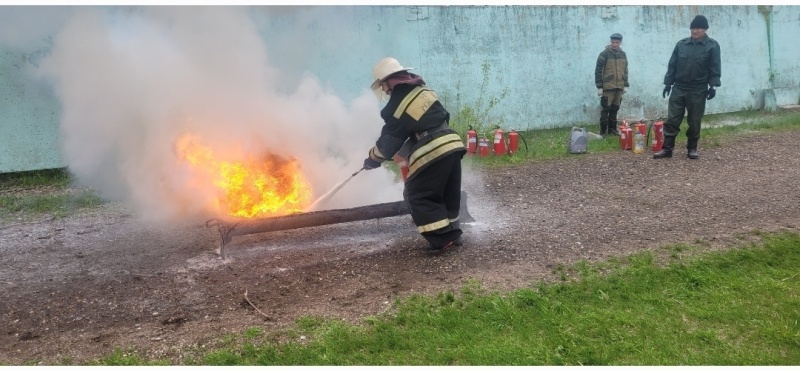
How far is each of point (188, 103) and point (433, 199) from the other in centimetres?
295

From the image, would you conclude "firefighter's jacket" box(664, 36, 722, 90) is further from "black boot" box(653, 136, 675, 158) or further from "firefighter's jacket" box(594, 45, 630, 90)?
"firefighter's jacket" box(594, 45, 630, 90)

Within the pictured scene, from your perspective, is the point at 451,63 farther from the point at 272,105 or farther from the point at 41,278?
the point at 41,278

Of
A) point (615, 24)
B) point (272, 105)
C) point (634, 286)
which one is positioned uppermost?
point (615, 24)

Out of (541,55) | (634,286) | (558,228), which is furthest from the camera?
(541,55)

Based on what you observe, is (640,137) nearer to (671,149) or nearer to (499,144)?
(671,149)

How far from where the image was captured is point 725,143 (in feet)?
34.8

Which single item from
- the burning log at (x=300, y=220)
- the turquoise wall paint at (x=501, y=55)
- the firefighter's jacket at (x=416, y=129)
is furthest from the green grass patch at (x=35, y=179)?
the firefighter's jacket at (x=416, y=129)

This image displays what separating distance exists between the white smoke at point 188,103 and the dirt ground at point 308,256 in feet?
2.07

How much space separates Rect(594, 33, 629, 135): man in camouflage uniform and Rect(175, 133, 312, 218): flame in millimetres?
Answer: 7826

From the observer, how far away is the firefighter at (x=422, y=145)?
510cm

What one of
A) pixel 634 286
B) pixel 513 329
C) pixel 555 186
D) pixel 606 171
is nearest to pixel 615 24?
pixel 606 171

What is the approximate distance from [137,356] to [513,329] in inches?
89.6

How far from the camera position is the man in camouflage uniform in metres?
11.8

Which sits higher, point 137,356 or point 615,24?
point 615,24
